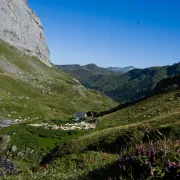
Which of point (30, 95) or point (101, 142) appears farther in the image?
point (30, 95)

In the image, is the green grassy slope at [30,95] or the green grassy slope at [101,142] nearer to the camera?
the green grassy slope at [101,142]

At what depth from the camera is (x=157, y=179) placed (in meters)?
6.06

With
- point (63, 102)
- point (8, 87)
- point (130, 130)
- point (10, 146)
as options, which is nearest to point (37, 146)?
point (10, 146)

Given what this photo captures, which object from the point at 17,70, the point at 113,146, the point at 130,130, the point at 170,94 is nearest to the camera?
the point at 113,146

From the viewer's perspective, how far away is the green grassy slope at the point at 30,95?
103000 mm

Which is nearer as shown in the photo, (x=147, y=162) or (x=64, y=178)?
(x=147, y=162)

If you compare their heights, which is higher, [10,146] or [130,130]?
[130,130]

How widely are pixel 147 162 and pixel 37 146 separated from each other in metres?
34.6

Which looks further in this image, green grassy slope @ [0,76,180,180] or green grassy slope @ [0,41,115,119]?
green grassy slope @ [0,41,115,119]

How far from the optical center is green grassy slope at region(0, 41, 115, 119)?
103000mm

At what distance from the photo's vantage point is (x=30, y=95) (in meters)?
146

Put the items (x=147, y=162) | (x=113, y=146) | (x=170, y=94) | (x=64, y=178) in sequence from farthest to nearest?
1. (x=170, y=94)
2. (x=113, y=146)
3. (x=64, y=178)
4. (x=147, y=162)

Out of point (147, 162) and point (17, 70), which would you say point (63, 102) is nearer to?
point (17, 70)

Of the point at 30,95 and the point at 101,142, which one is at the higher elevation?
the point at 30,95
